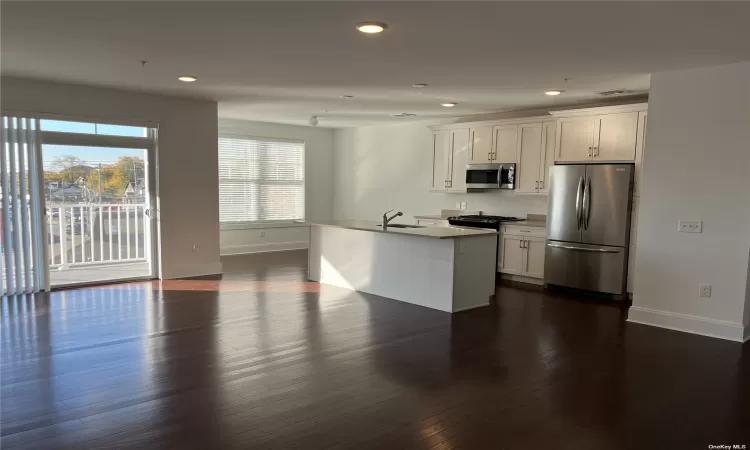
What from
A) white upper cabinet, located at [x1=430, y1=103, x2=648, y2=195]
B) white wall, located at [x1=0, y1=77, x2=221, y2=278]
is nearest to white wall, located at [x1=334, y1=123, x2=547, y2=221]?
white upper cabinet, located at [x1=430, y1=103, x2=648, y2=195]

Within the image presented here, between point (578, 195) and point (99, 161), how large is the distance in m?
5.89

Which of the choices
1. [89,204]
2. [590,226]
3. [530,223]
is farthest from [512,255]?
[89,204]

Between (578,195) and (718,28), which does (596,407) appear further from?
(578,195)

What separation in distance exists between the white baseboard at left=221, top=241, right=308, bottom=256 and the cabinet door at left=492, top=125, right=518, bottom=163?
4.54m

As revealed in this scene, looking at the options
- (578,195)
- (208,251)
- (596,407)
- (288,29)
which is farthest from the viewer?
(208,251)

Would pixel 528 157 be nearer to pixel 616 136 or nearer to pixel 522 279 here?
pixel 616 136

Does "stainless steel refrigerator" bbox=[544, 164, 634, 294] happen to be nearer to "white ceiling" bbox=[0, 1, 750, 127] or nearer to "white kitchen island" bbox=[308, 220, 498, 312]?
"white ceiling" bbox=[0, 1, 750, 127]

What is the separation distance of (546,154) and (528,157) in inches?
10.3

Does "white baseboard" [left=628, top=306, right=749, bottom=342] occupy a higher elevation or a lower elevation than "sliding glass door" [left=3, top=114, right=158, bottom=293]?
lower

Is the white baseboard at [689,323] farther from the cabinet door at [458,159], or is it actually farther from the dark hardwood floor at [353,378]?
the cabinet door at [458,159]

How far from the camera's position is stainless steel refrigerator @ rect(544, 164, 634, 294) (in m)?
5.87

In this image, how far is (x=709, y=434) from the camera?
2.80 meters

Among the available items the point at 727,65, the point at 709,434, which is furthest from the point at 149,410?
the point at 727,65

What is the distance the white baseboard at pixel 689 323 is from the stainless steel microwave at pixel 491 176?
2703 mm
